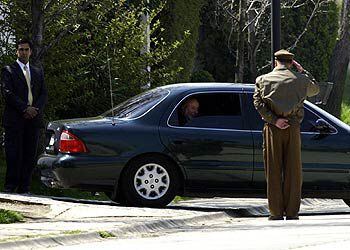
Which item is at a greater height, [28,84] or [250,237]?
[28,84]

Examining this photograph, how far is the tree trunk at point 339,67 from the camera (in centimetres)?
2852

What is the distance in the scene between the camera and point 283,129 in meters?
13.2

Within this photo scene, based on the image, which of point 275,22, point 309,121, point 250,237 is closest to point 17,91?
point 309,121

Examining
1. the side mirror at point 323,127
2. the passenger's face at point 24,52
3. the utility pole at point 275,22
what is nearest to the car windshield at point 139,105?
the passenger's face at point 24,52

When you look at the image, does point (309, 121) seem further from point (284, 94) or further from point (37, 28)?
point (37, 28)

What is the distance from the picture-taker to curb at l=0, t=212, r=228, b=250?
10.7 m

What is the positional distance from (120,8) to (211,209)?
577cm

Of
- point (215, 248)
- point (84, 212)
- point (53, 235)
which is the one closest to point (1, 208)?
point (84, 212)

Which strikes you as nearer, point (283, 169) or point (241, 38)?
point (283, 169)

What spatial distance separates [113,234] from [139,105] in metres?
3.43

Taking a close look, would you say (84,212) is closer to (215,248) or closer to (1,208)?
(1,208)

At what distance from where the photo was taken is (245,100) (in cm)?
1491

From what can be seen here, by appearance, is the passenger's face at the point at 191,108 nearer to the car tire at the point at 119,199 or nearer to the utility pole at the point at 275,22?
the car tire at the point at 119,199

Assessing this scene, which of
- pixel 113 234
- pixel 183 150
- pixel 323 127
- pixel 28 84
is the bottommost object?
pixel 113 234
